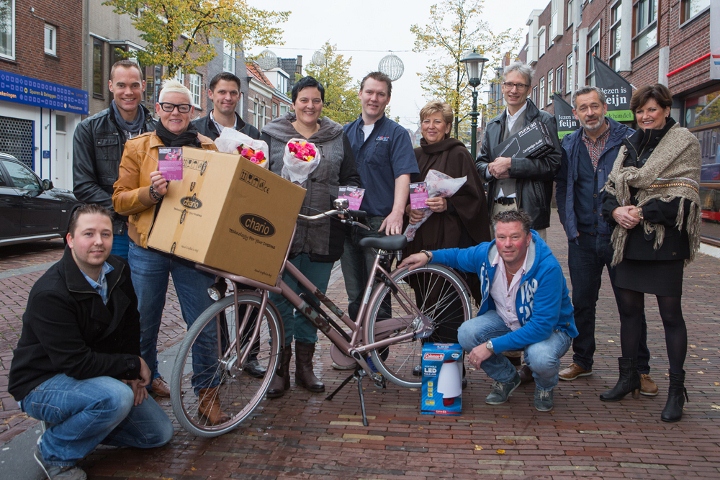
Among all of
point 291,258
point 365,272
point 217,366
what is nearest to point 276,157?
point 291,258

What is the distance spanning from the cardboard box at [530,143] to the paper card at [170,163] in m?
2.35

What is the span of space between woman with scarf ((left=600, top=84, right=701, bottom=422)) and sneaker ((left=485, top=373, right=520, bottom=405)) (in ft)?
2.88

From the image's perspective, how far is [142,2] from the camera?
19.1 meters

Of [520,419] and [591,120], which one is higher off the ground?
[591,120]

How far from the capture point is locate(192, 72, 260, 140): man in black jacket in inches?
181

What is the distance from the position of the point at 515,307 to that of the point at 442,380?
2.10ft

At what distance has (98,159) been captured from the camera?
3.78 meters

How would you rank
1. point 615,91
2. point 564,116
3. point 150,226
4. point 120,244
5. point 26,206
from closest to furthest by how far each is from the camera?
point 150,226 < point 120,244 < point 26,206 < point 615,91 < point 564,116

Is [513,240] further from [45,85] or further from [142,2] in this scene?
[45,85]

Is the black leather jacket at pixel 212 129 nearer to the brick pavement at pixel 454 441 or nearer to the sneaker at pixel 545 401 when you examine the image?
the brick pavement at pixel 454 441

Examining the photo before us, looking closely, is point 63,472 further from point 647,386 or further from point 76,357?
point 647,386

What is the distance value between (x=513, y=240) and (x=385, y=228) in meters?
0.92

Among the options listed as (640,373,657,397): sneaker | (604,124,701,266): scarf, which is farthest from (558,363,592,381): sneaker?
(604,124,701,266): scarf

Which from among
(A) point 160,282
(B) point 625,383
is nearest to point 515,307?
(B) point 625,383
